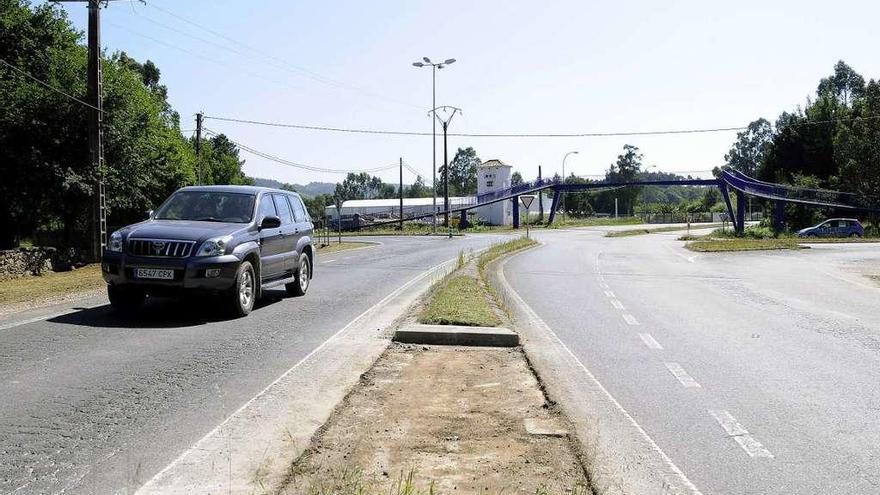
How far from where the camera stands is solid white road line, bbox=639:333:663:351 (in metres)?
8.38

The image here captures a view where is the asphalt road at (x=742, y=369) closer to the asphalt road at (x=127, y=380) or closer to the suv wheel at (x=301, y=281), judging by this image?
the asphalt road at (x=127, y=380)

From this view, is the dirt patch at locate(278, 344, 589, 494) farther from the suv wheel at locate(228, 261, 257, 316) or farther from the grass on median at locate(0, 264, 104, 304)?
the grass on median at locate(0, 264, 104, 304)

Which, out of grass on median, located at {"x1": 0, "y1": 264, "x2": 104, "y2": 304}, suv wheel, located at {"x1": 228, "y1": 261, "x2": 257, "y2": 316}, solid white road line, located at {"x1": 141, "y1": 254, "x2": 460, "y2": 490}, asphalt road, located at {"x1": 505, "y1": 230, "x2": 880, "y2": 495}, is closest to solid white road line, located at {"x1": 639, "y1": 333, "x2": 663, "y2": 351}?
asphalt road, located at {"x1": 505, "y1": 230, "x2": 880, "y2": 495}

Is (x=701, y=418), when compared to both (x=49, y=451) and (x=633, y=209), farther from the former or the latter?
(x=633, y=209)

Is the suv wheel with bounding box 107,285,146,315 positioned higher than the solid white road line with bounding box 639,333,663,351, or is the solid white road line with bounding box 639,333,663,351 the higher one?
the suv wheel with bounding box 107,285,146,315

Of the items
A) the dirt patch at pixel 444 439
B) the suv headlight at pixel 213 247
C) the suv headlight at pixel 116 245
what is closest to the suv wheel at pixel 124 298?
the suv headlight at pixel 116 245

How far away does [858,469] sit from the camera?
14.1ft

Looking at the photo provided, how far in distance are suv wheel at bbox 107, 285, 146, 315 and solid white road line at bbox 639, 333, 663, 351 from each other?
21.5 ft

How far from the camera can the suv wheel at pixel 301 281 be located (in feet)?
42.6

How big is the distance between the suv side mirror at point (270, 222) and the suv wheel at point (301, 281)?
1818 millimetres

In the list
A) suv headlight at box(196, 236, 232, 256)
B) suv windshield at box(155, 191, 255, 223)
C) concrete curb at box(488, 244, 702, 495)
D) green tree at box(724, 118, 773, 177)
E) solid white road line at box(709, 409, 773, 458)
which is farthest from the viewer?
green tree at box(724, 118, 773, 177)

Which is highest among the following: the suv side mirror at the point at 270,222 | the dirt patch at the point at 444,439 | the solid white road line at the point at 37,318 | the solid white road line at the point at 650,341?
the suv side mirror at the point at 270,222

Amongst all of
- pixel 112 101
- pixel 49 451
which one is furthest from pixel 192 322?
pixel 112 101

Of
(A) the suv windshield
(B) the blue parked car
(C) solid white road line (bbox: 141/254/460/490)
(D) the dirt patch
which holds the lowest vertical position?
(D) the dirt patch
